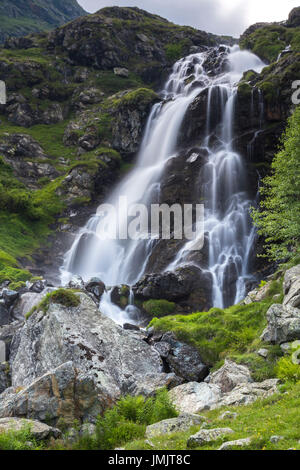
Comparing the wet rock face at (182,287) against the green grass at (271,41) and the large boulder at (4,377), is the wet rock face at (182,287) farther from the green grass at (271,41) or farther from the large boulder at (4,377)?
the green grass at (271,41)

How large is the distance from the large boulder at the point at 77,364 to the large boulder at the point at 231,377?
2.09m

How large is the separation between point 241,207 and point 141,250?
1253 centimetres

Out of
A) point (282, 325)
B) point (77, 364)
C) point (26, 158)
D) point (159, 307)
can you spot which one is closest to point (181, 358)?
point (77, 364)

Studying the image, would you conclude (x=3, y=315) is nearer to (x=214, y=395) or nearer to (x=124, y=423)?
(x=214, y=395)

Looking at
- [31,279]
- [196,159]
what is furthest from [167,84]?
[31,279]

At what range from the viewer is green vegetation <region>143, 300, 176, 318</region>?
27281 mm

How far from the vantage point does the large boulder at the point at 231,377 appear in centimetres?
1127

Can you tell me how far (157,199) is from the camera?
44562 millimetres

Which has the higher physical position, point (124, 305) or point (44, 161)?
point (44, 161)

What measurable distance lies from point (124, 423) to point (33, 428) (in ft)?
7.48

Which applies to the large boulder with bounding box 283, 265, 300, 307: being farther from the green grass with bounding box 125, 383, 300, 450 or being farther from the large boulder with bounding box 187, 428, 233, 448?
the large boulder with bounding box 187, 428, 233, 448

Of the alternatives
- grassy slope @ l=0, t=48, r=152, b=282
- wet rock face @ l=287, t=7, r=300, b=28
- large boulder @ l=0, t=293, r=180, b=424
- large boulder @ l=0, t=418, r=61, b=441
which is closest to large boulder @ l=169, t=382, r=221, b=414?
large boulder @ l=0, t=293, r=180, b=424

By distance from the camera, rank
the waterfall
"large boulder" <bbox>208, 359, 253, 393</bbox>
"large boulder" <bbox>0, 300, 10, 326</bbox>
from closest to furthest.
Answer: "large boulder" <bbox>208, 359, 253, 393</bbox> < "large boulder" <bbox>0, 300, 10, 326</bbox> < the waterfall

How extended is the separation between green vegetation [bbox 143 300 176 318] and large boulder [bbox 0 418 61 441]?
19067 millimetres
